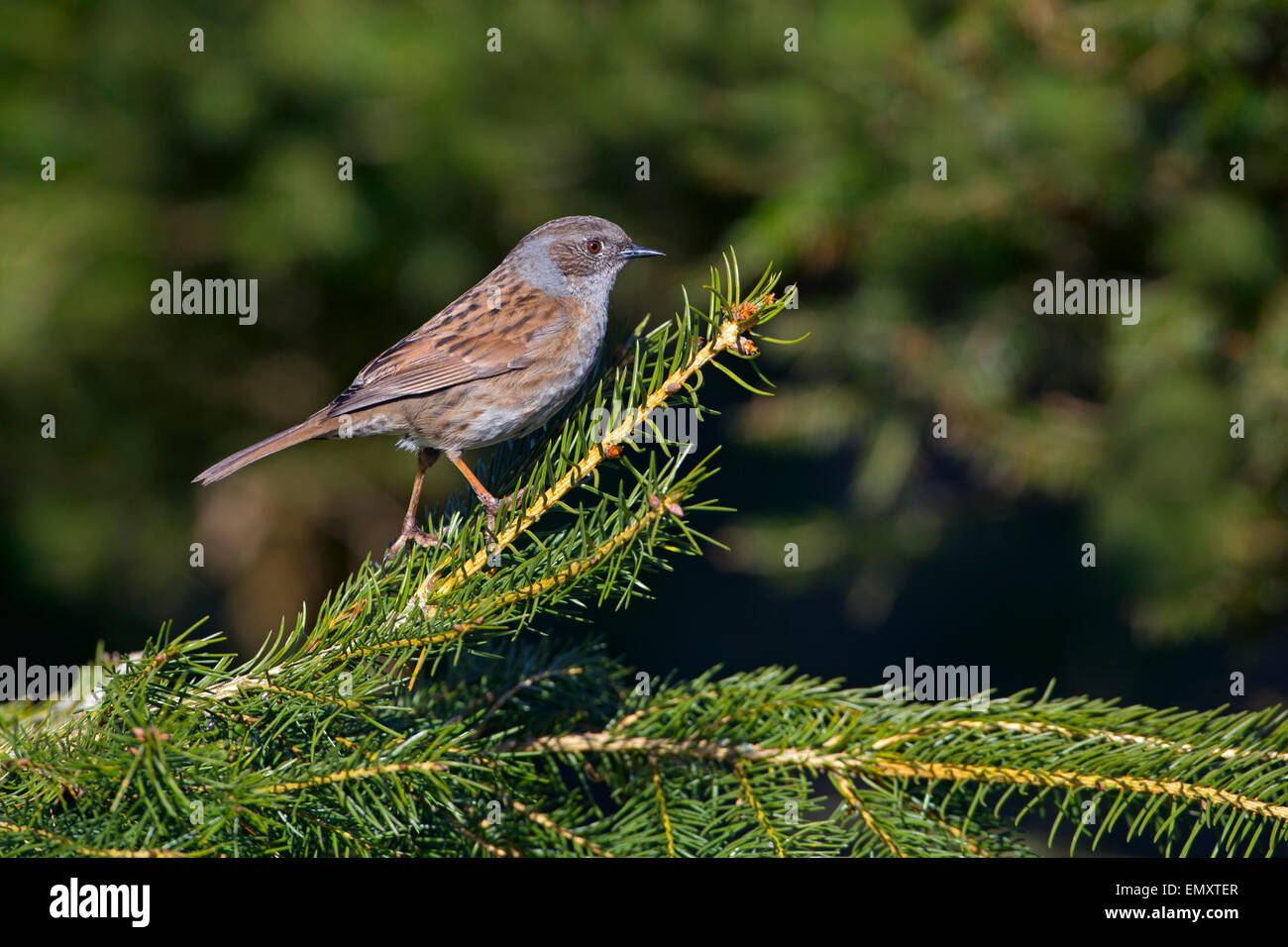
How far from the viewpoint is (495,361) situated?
3.35 meters

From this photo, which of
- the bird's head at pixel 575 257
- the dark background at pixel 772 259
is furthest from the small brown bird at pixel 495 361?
the dark background at pixel 772 259

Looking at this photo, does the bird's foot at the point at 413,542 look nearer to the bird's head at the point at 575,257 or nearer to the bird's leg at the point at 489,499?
the bird's leg at the point at 489,499

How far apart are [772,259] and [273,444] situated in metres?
1.67

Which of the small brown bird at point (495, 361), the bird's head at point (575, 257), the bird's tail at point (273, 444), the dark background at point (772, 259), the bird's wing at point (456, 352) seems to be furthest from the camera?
the bird's head at point (575, 257)

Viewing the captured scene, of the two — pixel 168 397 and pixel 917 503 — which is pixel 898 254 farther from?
pixel 168 397

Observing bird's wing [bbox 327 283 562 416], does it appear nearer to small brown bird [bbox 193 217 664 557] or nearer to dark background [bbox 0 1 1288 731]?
small brown bird [bbox 193 217 664 557]

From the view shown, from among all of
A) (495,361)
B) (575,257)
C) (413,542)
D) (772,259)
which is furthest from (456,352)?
(413,542)

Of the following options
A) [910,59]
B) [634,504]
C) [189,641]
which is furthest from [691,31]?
[189,641]

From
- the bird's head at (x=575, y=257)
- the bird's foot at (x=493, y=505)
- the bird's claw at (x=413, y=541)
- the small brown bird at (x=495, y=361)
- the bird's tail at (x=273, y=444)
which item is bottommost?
the bird's claw at (x=413, y=541)

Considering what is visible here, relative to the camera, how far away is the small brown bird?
10.3 ft

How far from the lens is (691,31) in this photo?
4.46 metres

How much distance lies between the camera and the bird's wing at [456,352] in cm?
335

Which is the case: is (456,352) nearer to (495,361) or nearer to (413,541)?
(495,361)

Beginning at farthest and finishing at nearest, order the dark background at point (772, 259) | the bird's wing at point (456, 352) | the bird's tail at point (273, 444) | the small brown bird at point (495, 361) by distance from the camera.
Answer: the dark background at point (772, 259) → the bird's wing at point (456, 352) → the small brown bird at point (495, 361) → the bird's tail at point (273, 444)
